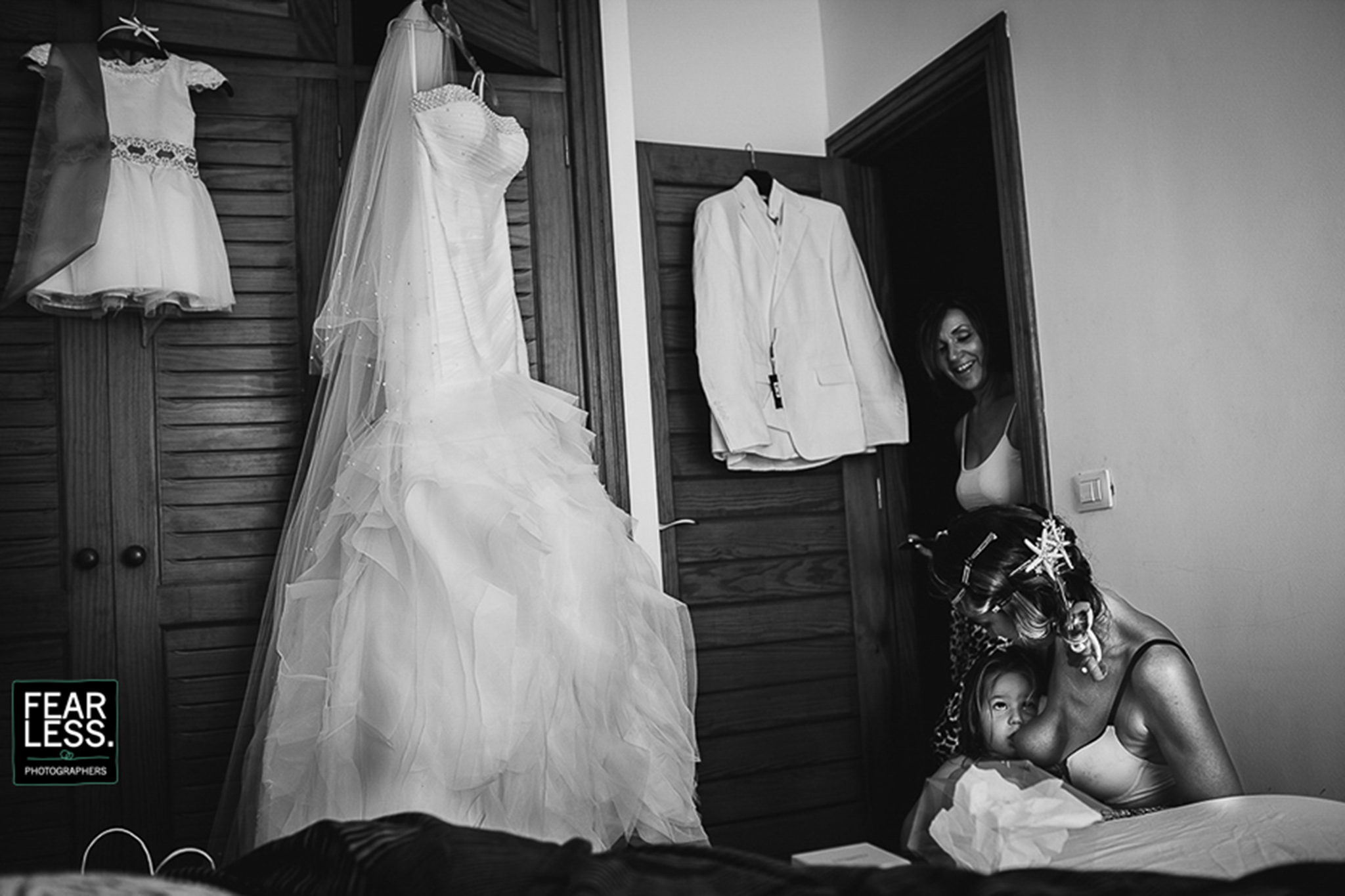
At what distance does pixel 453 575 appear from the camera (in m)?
2.25

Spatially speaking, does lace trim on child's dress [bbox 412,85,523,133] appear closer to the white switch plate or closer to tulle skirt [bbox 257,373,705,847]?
tulle skirt [bbox 257,373,705,847]

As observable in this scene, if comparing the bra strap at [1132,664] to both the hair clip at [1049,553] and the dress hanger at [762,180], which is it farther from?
the dress hanger at [762,180]

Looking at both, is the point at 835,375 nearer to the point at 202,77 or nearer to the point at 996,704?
the point at 996,704

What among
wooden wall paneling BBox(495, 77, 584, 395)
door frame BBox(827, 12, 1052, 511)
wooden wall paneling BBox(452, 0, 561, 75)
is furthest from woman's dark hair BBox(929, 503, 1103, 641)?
wooden wall paneling BBox(452, 0, 561, 75)

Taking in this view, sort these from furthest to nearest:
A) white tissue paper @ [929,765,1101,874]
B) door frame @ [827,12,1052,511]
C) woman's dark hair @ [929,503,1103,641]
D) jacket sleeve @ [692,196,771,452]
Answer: jacket sleeve @ [692,196,771,452]
door frame @ [827,12,1052,511]
woman's dark hair @ [929,503,1103,641]
white tissue paper @ [929,765,1101,874]

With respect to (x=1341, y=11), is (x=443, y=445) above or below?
below

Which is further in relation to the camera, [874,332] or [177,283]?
[874,332]

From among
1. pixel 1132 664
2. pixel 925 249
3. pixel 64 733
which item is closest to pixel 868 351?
pixel 925 249

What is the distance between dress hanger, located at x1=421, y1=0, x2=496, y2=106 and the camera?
113 inches

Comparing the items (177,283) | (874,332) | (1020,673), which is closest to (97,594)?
(177,283)

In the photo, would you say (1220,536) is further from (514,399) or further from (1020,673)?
(514,399)

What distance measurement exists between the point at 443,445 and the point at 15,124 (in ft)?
4.02

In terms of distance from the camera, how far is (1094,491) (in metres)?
2.93

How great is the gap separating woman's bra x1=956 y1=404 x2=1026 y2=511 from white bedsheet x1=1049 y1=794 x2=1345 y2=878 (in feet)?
4.94
